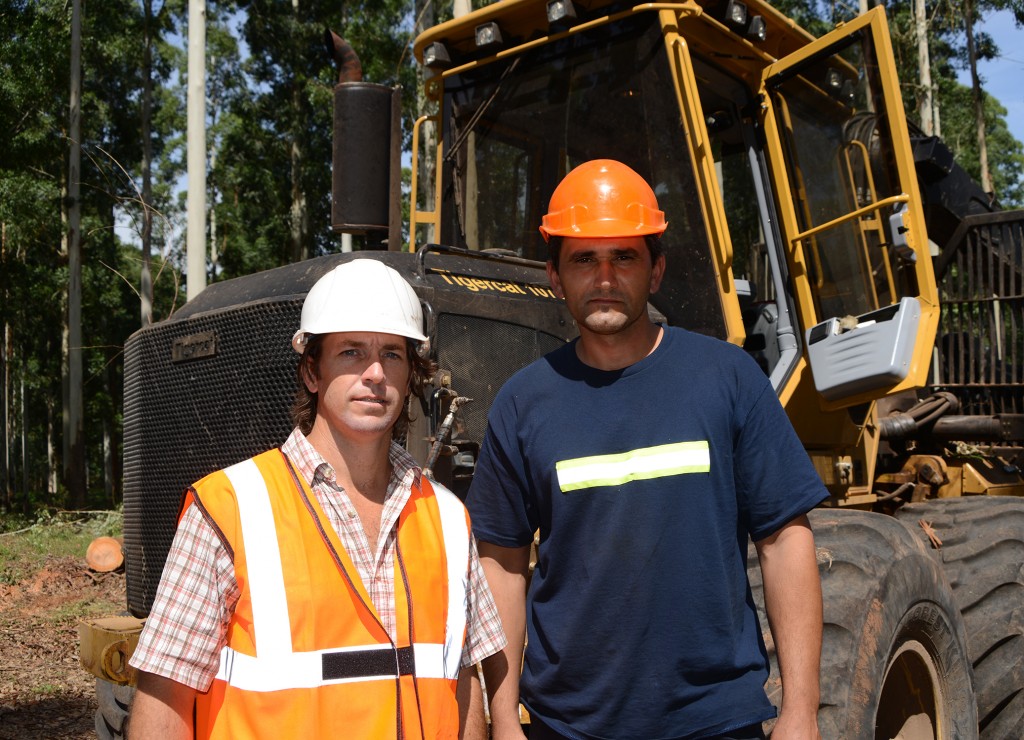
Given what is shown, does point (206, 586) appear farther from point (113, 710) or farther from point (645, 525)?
point (113, 710)

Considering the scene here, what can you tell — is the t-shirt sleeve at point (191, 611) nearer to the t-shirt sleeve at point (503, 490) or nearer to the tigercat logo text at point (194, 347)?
the t-shirt sleeve at point (503, 490)

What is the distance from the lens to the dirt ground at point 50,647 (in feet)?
20.1

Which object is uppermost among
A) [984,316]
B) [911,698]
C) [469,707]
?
[984,316]

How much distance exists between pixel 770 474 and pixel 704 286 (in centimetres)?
181

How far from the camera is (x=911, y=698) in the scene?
366 centimetres

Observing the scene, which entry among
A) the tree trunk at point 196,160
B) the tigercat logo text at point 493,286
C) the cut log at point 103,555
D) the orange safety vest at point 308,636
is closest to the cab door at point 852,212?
the tigercat logo text at point 493,286

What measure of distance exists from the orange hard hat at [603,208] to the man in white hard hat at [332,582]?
393 mm

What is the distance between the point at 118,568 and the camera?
1027cm

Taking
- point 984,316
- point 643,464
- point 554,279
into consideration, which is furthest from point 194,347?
point 984,316

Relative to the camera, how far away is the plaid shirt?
175cm

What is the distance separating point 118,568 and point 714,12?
8.43 m

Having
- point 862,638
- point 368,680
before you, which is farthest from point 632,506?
point 862,638

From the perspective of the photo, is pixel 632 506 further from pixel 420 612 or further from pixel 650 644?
pixel 420 612

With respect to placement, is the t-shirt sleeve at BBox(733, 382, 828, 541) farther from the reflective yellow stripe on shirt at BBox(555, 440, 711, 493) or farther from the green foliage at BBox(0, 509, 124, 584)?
the green foliage at BBox(0, 509, 124, 584)
